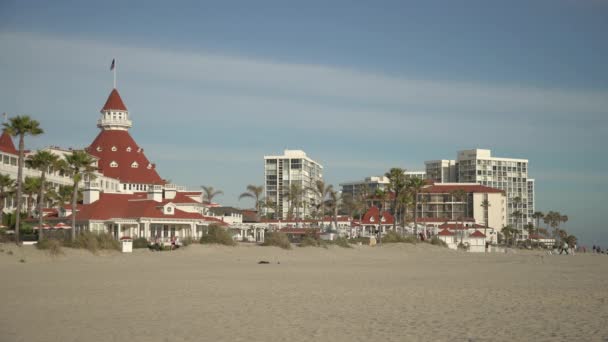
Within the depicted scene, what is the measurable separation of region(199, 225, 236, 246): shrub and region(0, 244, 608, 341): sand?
14394 millimetres

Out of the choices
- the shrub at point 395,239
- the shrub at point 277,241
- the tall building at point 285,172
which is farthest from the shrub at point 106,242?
the tall building at point 285,172

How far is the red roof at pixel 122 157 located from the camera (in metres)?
80.2

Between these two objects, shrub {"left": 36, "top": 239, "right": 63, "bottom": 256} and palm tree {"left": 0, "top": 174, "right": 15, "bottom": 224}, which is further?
palm tree {"left": 0, "top": 174, "right": 15, "bottom": 224}

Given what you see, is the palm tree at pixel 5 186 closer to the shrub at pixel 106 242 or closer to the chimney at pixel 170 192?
the chimney at pixel 170 192

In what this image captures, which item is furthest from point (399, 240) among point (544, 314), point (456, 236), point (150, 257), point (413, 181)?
point (544, 314)

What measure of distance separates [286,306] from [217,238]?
2747cm

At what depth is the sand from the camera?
1255cm

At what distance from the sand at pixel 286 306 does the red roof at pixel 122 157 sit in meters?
51.9

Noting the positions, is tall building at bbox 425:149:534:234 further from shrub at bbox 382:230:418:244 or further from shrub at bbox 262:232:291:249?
shrub at bbox 262:232:291:249

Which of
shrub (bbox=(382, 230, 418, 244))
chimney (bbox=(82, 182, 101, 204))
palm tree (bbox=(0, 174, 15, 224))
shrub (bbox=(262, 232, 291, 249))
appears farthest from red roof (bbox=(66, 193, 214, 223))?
shrub (bbox=(382, 230, 418, 244))

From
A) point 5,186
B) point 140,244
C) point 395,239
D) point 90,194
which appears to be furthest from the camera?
point 395,239

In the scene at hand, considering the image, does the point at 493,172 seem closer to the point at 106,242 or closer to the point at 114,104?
the point at 114,104

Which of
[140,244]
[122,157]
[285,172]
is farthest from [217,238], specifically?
[285,172]

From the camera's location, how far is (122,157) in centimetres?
8138
